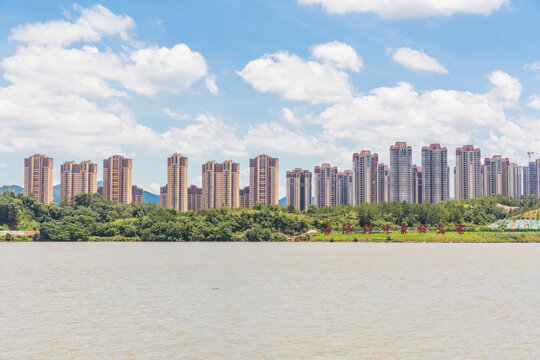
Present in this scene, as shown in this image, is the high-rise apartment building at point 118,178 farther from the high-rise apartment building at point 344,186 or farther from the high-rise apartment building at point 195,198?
the high-rise apartment building at point 344,186

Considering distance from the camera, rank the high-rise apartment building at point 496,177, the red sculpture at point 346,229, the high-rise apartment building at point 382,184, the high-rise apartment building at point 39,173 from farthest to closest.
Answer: the high-rise apartment building at point 39,173, the high-rise apartment building at point 496,177, the high-rise apartment building at point 382,184, the red sculpture at point 346,229

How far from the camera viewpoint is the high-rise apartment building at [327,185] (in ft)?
614

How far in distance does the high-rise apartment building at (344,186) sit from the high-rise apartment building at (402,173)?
968 inches

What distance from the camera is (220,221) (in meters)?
105

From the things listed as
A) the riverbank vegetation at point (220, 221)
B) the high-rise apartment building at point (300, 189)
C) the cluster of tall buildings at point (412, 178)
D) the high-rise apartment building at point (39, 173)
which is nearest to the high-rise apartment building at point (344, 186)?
the cluster of tall buildings at point (412, 178)

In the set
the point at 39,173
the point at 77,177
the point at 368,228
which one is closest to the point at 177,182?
the point at 77,177

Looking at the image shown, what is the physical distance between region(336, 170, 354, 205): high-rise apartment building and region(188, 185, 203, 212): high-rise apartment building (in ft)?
153

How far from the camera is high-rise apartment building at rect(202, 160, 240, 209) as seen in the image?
174 m

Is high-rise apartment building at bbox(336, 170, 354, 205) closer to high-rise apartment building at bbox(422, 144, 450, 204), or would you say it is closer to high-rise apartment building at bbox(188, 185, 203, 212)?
high-rise apartment building at bbox(422, 144, 450, 204)
